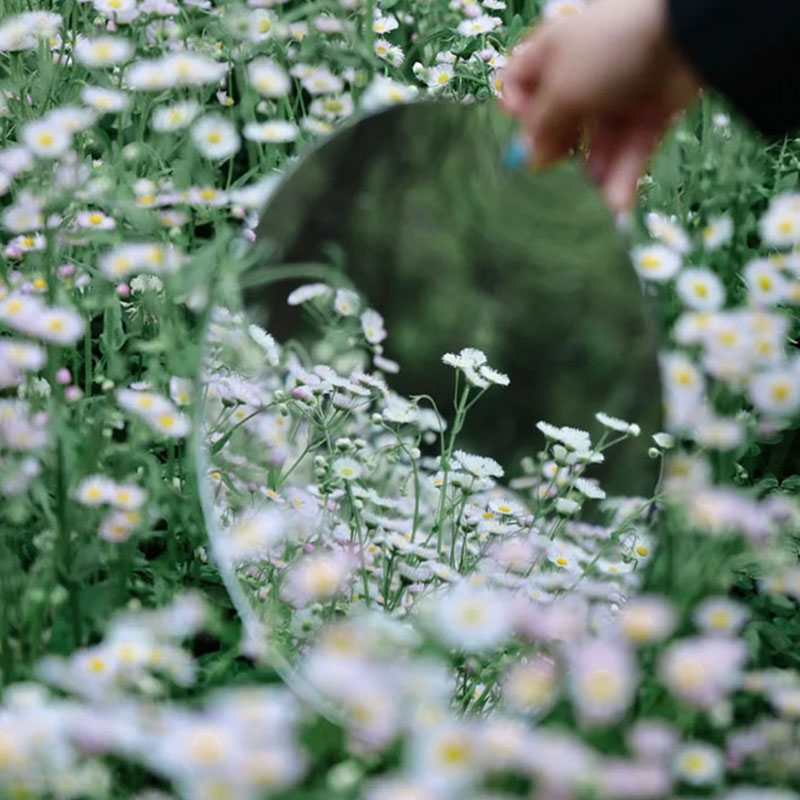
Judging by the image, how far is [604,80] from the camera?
3.06 feet

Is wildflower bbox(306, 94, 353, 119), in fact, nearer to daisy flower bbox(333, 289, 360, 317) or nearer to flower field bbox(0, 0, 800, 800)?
flower field bbox(0, 0, 800, 800)

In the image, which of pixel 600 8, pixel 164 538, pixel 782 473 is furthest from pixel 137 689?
pixel 782 473

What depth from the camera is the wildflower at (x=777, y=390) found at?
808 mm

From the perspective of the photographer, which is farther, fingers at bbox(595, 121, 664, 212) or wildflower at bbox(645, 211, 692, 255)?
wildflower at bbox(645, 211, 692, 255)

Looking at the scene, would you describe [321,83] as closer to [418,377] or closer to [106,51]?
[106,51]

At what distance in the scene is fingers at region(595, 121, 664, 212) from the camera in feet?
3.51

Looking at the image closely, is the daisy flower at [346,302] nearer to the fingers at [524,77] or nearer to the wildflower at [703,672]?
the fingers at [524,77]

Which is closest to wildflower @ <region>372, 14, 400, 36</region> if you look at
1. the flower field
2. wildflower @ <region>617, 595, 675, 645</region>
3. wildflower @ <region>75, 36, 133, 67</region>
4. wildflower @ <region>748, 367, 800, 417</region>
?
the flower field

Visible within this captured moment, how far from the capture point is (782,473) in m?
1.50

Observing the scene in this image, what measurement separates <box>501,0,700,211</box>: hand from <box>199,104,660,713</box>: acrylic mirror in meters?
0.14

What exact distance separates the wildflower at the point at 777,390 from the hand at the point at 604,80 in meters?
0.23

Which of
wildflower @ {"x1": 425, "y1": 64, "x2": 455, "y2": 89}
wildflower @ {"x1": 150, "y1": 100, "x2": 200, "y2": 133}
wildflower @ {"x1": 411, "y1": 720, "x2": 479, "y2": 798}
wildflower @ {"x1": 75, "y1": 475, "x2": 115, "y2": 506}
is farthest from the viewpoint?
wildflower @ {"x1": 425, "y1": 64, "x2": 455, "y2": 89}

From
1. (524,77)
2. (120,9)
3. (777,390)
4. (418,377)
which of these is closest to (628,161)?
(524,77)

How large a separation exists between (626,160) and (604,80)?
0.56 feet
